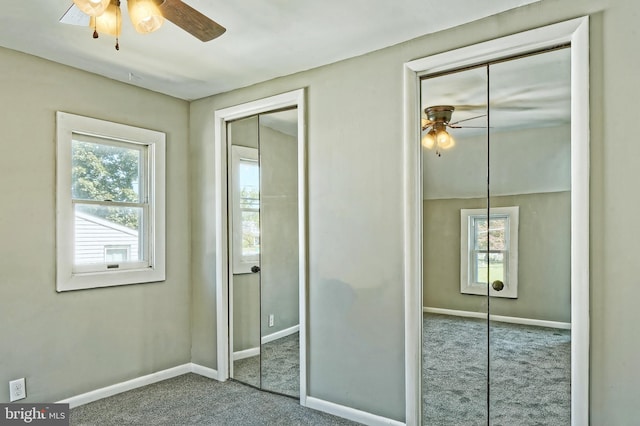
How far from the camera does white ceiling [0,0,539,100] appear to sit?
2.35 meters

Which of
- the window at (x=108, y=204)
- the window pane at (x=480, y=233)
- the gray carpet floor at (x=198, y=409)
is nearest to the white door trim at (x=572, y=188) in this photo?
the window pane at (x=480, y=233)

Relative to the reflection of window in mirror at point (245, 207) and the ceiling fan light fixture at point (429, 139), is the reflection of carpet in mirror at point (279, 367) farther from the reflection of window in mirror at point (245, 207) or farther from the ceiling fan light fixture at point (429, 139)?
the ceiling fan light fixture at point (429, 139)

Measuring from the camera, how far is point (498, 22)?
2445mm

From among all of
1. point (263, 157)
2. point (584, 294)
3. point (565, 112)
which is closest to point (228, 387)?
point (263, 157)

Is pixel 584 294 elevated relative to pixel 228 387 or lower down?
elevated

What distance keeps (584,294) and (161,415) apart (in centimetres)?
282

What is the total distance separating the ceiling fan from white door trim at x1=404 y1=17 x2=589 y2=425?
4.43 feet

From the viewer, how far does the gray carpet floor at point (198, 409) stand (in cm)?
296

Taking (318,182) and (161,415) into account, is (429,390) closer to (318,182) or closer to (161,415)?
(318,182)

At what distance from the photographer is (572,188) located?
Result: 2.23 metres

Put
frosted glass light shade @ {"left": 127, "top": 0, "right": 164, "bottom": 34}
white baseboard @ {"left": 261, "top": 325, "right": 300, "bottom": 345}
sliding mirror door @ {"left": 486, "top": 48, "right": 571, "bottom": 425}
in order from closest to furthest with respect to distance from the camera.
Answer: frosted glass light shade @ {"left": 127, "top": 0, "right": 164, "bottom": 34} → sliding mirror door @ {"left": 486, "top": 48, "right": 571, "bottom": 425} → white baseboard @ {"left": 261, "top": 325, "right": 300, "bottom": 345}

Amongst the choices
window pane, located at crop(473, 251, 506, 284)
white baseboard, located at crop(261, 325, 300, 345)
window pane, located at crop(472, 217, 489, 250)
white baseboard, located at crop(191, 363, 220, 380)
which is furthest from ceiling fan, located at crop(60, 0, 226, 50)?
white baseboard, located at crop(191, 363, 220, 380)

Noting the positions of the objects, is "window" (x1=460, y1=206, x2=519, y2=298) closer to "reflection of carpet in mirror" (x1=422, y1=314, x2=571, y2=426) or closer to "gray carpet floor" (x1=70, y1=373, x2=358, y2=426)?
"reflection of carpet in mirror" (x1=422, y1=314, x2=571, y2=426)

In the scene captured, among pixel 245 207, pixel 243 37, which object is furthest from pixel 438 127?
pixel 245 207
